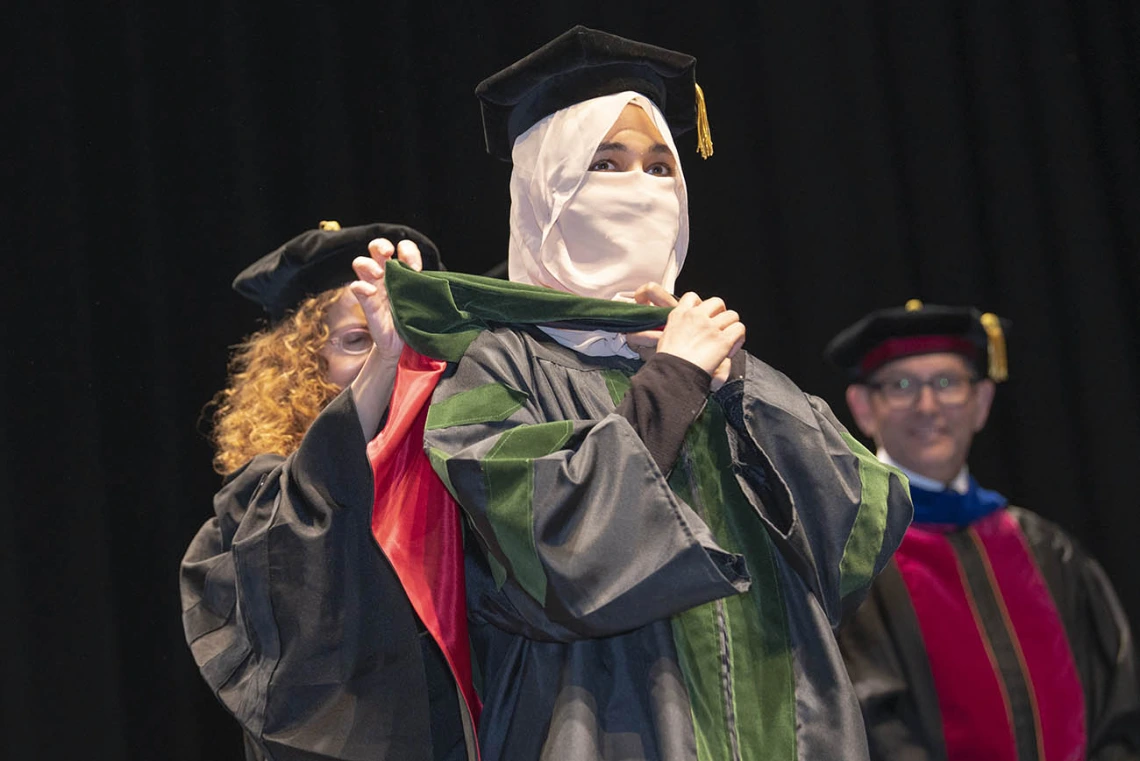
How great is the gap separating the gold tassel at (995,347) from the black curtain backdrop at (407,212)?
488 mm

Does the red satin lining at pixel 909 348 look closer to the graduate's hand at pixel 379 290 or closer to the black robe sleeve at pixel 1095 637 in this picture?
the black robe sleeve at pixel 1095 637

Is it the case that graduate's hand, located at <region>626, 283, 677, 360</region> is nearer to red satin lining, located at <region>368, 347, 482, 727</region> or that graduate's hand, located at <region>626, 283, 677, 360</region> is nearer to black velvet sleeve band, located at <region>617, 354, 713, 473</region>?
black velvet sleeve band, located at <region>617, 354, 713, 473</region>

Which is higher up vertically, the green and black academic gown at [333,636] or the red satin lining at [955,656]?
the green and black academic gown at [333,636]

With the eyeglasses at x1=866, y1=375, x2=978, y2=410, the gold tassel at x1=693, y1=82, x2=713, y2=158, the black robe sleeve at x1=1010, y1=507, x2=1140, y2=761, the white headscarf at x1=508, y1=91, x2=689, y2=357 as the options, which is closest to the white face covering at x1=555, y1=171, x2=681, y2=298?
the white headscarf at x1=508, y1=91, x2=689, y2=357

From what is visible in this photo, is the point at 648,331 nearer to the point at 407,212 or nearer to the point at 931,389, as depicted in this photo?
the point at 931,389

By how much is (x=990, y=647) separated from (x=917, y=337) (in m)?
0.95

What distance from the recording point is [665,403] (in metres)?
1.93

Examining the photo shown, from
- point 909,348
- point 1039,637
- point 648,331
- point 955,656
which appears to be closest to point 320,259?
point 648,331

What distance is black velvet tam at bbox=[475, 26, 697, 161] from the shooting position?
2.33m

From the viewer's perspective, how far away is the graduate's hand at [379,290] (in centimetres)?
245

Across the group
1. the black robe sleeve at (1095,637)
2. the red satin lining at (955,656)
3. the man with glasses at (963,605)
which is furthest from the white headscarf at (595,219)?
the black robe sleeve at (1095,637)

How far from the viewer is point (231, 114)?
420 cm

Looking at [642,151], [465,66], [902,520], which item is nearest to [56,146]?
[465,66]

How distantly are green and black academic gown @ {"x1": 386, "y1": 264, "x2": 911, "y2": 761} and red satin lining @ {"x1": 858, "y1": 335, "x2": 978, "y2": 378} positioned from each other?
1937mm
